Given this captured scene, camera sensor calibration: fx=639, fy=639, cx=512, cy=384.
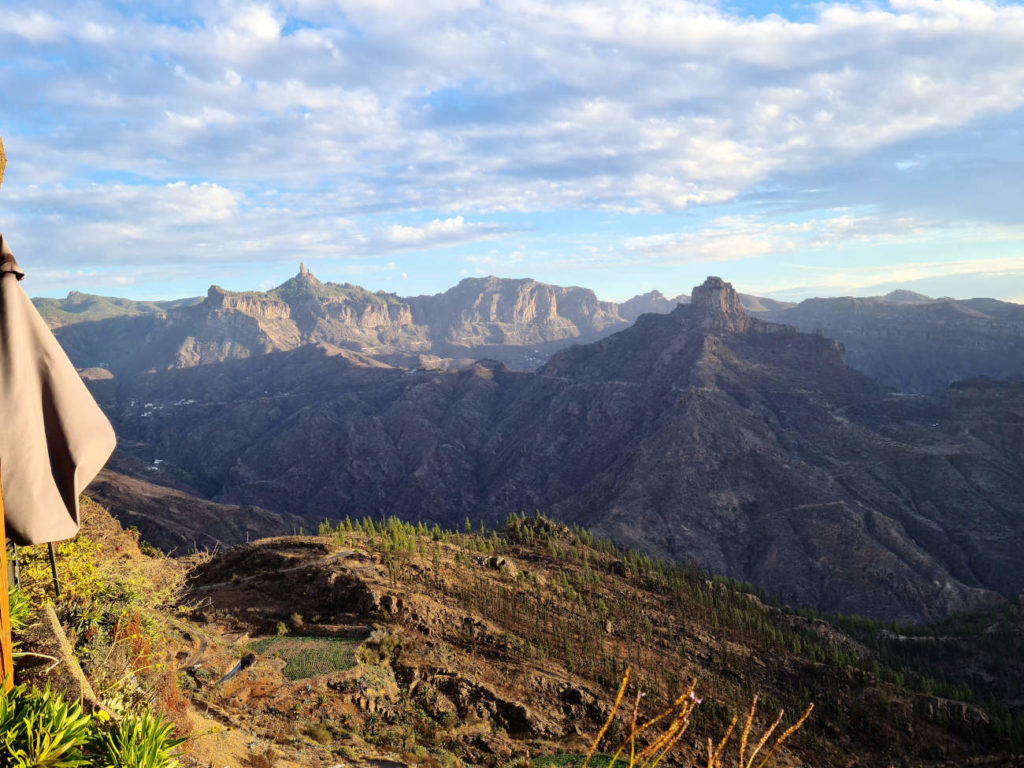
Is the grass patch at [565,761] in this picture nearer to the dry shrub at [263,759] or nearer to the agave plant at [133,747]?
the dry shrub at [263,759]

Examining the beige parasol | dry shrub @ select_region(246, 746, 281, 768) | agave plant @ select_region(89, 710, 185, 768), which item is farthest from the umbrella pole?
dry shrub @ select_region(246, 746, 281, 768)

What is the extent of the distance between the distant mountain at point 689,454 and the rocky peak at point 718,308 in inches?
19.1

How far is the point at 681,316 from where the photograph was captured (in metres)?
142

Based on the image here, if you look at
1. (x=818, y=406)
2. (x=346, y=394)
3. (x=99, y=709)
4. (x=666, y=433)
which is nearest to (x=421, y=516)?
(x=666, y=433)

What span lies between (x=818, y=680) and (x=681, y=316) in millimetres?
121392

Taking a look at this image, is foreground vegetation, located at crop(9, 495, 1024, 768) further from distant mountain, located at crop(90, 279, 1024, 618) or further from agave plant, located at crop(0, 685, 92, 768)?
distant mountain, located at crop(90, 279, 1024, 618)

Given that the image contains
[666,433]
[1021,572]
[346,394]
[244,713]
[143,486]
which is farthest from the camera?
[346,394]

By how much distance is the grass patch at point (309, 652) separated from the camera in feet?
51.1

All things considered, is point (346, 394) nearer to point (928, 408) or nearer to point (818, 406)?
point (818, 406)

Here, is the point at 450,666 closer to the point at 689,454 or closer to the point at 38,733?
the point at 38,733

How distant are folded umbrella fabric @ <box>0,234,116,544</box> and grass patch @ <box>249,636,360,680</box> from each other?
40.5ft

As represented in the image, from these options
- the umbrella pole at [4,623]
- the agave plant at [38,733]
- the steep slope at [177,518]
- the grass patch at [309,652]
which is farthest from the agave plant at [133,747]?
→ the steep slope at [177,518]

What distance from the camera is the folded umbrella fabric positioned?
171 inches

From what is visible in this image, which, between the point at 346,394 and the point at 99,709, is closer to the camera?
the point at 99,709
